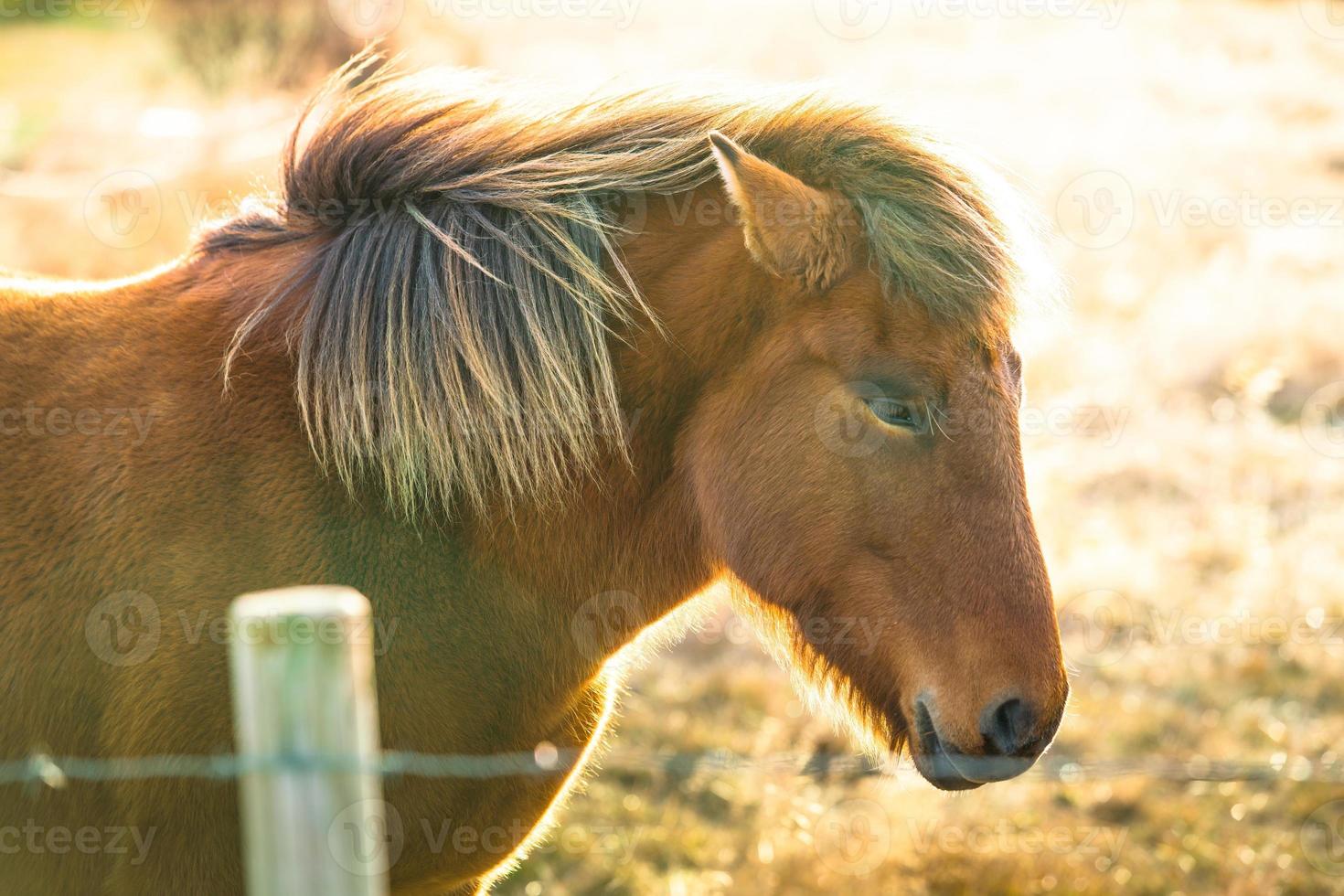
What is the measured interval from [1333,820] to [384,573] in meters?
4.97

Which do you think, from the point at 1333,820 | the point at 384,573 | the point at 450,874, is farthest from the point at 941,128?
the point at 1333,820

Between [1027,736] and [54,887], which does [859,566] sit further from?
[54,887]

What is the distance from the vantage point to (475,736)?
9.95 feet

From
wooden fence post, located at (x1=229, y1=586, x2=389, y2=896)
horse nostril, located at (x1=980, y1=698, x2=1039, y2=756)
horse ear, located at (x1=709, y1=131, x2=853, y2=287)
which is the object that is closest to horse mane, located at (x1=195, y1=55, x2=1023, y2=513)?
horse ear, located at (x1=709, y1=131, x2=853, y2=287)

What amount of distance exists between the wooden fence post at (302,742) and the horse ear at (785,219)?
1571 mm

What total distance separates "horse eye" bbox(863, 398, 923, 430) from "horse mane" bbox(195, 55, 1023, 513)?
10.0 inches

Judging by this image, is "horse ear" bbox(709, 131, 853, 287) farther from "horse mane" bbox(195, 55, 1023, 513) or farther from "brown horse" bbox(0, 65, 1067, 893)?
"horse mane" bbox(195, 55, 1023, 513)

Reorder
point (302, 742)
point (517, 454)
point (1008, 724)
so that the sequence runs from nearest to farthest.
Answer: point (302, 742) → point (1008, 724) → point (517, 454)

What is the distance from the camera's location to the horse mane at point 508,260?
303 centimetres

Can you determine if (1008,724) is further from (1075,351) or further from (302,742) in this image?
(1075,351)

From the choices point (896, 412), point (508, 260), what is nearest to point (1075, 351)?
point (896, 412)

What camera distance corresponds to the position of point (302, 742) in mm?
1786

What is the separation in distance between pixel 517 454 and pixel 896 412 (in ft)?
3.20

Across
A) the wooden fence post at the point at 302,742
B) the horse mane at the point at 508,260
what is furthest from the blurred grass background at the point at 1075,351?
the wooden fence post at the point at 302,742
